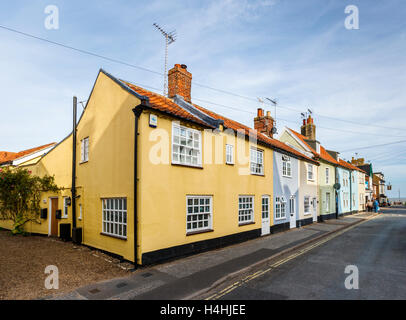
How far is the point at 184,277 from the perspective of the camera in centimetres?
744

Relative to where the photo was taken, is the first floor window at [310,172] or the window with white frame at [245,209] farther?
the first floor window at [310,172]

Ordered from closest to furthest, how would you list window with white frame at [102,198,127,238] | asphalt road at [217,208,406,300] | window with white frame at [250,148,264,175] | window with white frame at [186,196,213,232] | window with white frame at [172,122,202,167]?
asphalt road at [217,208,406,300] → window with white frame at [102,198,127,238] → window with white frame at [172,122,202,167] → window with white frame at [186,196,213,232] → window with white frame at [250,148,264,175]

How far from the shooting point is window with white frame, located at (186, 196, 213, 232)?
1030 cm

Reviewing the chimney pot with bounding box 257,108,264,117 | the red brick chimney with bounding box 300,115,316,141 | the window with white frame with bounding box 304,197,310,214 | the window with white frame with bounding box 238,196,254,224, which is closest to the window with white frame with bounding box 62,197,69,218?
the window with white frame with bounding box 238,196,254,224

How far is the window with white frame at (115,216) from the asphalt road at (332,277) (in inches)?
201

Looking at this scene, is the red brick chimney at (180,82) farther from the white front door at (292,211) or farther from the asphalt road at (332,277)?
the white front door at (292,211)

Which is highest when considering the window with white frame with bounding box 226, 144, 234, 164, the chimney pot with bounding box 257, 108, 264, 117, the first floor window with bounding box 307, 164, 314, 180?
the chimney pot with bounding box 257, 108, 264, 117

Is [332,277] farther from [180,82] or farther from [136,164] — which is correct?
[180,82]

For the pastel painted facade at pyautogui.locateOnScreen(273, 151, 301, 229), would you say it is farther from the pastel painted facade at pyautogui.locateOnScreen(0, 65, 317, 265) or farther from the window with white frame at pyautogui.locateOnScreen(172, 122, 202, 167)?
the window with white frame at pyautogui.locateOnScreen(172, 122, 202, 167)

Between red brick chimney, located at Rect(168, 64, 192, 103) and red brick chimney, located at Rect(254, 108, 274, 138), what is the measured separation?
908cm

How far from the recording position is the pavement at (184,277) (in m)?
6.21

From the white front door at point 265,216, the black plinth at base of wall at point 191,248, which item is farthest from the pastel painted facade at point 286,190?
the black plinth at base of wall at point 191,248

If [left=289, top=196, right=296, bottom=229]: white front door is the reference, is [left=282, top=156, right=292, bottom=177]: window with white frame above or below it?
above

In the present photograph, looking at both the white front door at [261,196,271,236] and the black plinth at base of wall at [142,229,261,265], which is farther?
the white front door at [261,196,271,236]
